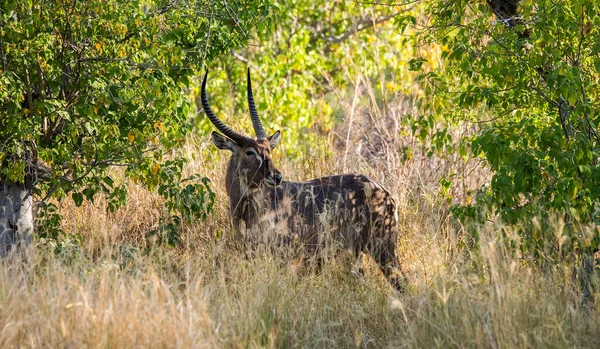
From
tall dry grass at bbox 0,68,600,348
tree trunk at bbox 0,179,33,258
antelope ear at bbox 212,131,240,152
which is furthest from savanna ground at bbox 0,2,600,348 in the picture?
antelope ear at bbox 212,131,240,152

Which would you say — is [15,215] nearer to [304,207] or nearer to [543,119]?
[304,207]

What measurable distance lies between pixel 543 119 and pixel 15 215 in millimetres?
4634

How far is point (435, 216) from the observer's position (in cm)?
873

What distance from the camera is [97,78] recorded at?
6.39 metres

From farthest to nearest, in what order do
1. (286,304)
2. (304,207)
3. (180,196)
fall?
(304,207) → (180,196) → (286,304)

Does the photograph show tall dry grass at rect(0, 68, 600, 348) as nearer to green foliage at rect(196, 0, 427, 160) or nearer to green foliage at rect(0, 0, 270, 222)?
green foliage at rect(0, 0, 270, 222)

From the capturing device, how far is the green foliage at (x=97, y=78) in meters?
6.37

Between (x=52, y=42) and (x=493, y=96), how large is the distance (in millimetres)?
3433

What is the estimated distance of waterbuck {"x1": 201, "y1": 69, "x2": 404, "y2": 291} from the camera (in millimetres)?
7898

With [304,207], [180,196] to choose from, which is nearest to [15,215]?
[180,196]

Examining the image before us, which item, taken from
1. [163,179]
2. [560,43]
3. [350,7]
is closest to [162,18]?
[163,179]

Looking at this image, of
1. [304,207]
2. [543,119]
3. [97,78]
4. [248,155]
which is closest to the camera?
[97,78]

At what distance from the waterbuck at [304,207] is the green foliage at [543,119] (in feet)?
6.09

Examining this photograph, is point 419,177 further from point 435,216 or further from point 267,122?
point 267,122
